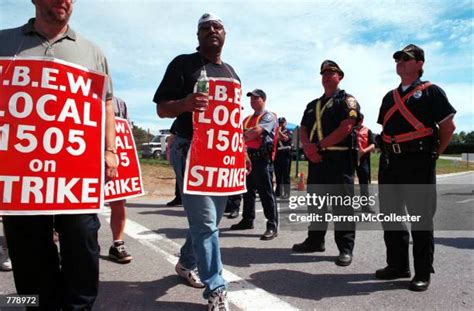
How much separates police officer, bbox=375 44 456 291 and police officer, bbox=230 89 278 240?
1.99 meters

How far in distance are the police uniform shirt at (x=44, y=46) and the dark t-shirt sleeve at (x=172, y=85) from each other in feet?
2.23

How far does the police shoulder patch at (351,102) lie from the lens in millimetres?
4383

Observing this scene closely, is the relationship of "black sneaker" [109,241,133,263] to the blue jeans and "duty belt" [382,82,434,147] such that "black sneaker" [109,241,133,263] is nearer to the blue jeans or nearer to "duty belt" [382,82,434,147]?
the blue jeans

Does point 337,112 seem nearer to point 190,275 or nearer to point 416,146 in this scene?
point 416,146


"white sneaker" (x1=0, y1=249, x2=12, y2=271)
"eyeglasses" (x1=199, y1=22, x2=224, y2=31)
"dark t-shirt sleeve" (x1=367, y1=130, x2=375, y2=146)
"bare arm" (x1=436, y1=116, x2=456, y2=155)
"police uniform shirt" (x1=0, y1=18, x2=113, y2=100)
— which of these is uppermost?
"eyeglasses" (x1=199, y1=22, x2=224, y2=31)

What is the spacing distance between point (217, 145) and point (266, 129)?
256cm

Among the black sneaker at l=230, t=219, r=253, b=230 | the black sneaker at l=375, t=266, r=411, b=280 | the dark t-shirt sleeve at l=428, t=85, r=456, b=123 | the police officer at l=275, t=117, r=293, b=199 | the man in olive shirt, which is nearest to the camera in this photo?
the man in olive shirt

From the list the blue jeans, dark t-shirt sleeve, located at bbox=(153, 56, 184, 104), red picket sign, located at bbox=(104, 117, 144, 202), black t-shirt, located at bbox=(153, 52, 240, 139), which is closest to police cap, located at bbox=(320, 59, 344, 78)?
black t-shirt, located at bbox=(153, 52, 240, 139)

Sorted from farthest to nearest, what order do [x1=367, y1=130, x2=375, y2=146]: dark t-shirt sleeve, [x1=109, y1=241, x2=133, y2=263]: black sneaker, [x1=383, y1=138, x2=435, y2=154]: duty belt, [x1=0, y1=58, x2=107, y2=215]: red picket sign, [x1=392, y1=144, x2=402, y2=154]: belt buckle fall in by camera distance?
[x1=367, y1=130, x2=375, y2=146]: dark t-shirt sleeve
[x1=109, y1=241, x2=133, y2=263]: black sneaker
[x1=392, y1=144, x2=402, y2=154]: belt buckle
[x1=383, y1=138, x2=435, y2=154]: duty belt
[x1=0, y1=58, x2=107, y2=215]: red picket sign

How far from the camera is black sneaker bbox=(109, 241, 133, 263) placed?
4230 mm

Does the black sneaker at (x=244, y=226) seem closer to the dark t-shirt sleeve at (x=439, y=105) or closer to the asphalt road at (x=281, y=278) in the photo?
the asphalt road at (x=281, y=278)

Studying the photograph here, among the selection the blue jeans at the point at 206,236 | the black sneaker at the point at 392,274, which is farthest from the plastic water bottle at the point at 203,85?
the black sneaker at the point at 392,274

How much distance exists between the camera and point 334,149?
14.8ft

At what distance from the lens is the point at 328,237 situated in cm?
567
